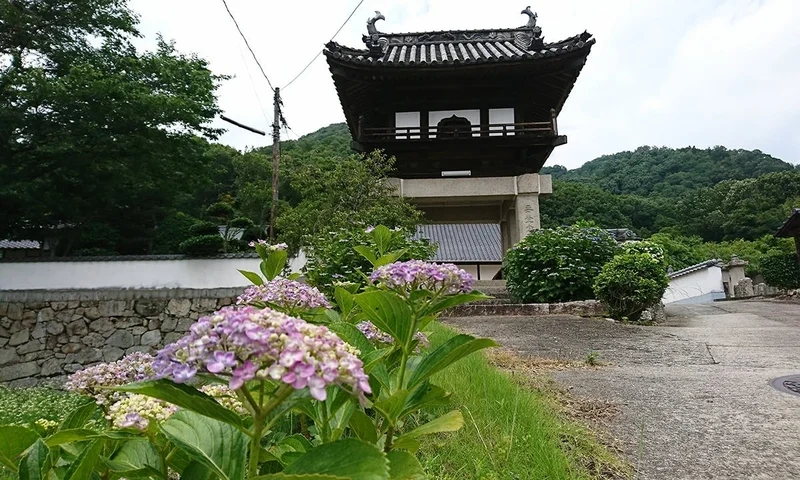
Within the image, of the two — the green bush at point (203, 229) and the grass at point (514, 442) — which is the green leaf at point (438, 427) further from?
the green bush at point (203, 229)

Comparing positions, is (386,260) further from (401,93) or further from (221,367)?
(401,93)

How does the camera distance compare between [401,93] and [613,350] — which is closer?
[613,350]

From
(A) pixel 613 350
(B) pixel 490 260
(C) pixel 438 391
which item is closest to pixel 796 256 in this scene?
(B) pixel 490 260

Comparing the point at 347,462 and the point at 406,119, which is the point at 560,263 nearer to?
the point at 406,119

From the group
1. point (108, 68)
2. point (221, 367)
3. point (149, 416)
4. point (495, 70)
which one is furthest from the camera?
point (495, 70)

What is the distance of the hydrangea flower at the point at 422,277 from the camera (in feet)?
3.20

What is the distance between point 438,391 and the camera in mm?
884

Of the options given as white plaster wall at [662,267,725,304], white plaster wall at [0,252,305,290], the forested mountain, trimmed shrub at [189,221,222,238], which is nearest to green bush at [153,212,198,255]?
trimmed shrub at [189,221,222,238]

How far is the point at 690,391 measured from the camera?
2.29 m

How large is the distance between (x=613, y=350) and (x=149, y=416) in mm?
3643

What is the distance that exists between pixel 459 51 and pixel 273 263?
10.4 metres

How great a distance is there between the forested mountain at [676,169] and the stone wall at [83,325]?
33160mm

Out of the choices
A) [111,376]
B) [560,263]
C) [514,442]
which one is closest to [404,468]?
[111,376]

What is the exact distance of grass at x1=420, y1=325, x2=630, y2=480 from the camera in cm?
129
